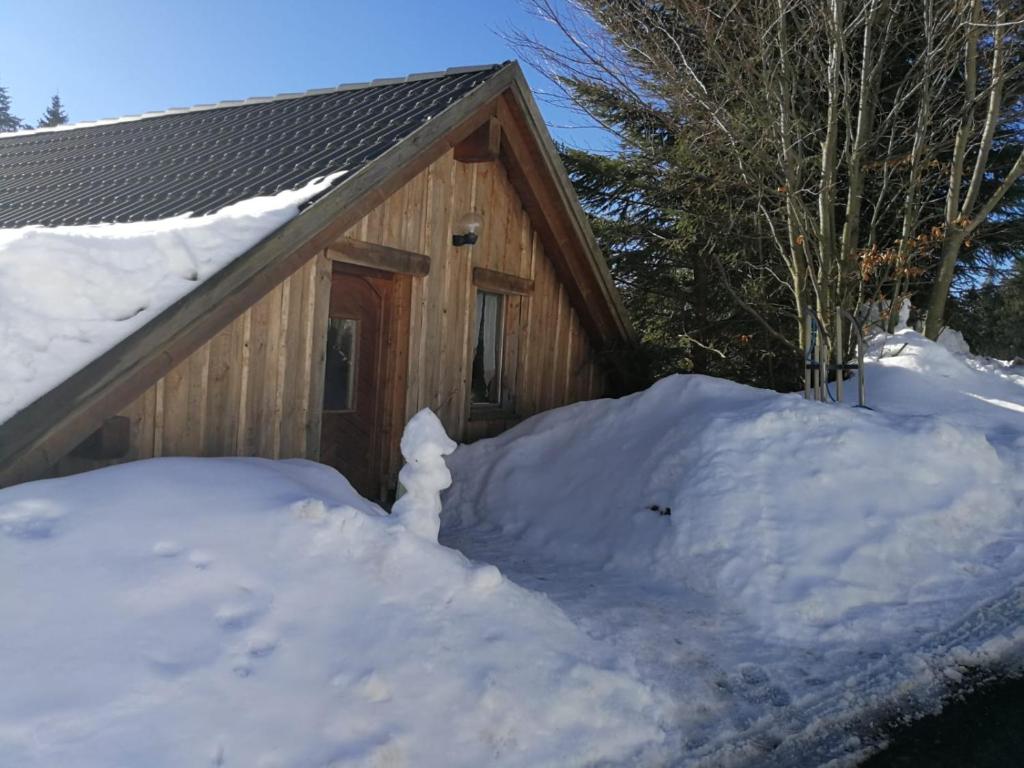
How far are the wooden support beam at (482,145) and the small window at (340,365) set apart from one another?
1.94 metres

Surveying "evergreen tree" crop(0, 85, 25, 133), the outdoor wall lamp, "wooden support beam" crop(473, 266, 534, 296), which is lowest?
"wooden support beam" crop(473, 266, 534, 296)

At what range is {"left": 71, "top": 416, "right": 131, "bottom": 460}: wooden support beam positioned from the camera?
15.1 feet

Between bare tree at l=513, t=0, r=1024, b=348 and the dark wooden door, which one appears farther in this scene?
bare tree at l=513, t=0, r=1024, b=348

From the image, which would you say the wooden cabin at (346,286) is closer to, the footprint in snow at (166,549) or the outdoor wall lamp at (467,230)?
the outdoor wall lamp at (467,230)

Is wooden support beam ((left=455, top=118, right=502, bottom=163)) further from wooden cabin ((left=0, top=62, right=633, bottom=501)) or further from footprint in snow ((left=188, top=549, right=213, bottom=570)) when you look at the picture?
footprint in snow ((left=188, top=549, right=213, bottom=570))

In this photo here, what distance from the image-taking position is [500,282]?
28.2 feet

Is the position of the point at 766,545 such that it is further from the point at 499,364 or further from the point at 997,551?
the point at 499,364

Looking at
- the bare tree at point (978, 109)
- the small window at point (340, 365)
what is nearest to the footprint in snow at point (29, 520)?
the small window at point (340, 365)

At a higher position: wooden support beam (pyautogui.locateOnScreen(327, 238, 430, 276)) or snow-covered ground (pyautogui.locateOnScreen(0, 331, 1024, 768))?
wooden support beam (pyautogui.locateOnScreen(327, 238, 430, 276))

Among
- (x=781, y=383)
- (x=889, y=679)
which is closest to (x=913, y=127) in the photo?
(x=781, y=383)

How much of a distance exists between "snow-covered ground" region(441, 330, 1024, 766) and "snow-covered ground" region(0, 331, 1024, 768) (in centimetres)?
2

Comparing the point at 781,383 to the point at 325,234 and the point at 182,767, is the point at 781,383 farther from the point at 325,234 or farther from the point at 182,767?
the point at 182,767

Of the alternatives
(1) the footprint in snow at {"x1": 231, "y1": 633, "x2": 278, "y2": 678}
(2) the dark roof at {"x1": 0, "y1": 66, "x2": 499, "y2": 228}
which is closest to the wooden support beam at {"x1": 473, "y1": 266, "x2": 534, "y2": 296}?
(2) the dark roof at {"x1": 0, "y1": 66, "x2": 499, "y2": 228}

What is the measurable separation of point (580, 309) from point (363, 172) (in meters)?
4.63
